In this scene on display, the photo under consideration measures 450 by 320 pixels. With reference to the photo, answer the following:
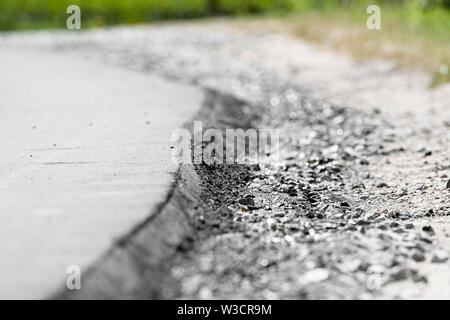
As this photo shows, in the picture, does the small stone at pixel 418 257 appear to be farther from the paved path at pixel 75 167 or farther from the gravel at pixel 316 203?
the paved path at pixel 75 167

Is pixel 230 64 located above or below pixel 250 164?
above

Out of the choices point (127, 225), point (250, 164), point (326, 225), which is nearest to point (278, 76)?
point (250, 164)

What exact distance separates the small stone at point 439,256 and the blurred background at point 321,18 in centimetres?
706

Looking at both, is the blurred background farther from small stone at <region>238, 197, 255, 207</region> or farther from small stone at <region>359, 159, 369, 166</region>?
small stone at <region>238, 197, 255, 207</region>

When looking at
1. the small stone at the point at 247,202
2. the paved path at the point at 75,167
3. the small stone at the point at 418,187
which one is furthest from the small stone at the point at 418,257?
the small stone at the point at 418,187

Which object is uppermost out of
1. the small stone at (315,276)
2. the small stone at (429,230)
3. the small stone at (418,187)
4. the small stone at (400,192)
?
the small stone at (418,187)

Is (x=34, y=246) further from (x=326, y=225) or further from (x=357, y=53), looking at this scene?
(x=357, y=53)

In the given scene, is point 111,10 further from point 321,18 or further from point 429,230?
point 429,230

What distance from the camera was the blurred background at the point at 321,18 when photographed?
47.2 ft

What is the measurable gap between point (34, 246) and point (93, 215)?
0.62 meters

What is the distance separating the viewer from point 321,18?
22375mm

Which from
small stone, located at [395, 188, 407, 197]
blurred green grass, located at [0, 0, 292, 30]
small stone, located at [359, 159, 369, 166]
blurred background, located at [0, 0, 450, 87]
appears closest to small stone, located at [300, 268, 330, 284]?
small stone, located at [395, 188, 407, 197]

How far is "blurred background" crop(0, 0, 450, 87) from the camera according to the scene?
14.4 meters

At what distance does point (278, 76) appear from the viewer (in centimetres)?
1482
